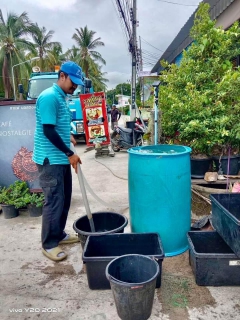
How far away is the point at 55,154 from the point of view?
254 cm

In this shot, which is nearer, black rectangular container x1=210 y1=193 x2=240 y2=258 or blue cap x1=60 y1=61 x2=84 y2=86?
black rectangular container x1=210 y1=193 x2=240 y2=258

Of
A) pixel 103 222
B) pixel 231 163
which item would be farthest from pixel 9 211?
pixel 231 163

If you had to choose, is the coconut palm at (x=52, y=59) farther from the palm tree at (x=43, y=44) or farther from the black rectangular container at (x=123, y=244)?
the black rectangular container at (x=123, y=244)

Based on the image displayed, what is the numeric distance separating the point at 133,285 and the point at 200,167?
2096 millimetres

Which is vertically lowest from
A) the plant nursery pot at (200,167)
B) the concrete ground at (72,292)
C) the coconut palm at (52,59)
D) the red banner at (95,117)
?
the concrete ground at (72,292)

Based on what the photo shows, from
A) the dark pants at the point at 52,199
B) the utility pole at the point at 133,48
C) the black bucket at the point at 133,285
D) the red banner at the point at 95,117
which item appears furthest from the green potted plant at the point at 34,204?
the utility pole at the point at 133,48

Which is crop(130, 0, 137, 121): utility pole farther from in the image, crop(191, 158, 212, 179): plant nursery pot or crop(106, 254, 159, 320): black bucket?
crop(106, 254, 159, 320): black bucket

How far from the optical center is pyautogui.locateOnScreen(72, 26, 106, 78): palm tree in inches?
1158

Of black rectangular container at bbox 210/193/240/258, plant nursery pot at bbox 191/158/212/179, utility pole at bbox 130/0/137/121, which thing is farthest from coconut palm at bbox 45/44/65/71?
black rectangular container at bbox 210/193/240/258

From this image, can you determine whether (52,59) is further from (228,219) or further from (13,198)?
(228,219)

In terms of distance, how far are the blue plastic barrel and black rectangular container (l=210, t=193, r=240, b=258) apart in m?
0.28

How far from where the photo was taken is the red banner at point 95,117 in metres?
7.38

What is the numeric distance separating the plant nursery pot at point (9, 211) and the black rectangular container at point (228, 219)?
8.15ft

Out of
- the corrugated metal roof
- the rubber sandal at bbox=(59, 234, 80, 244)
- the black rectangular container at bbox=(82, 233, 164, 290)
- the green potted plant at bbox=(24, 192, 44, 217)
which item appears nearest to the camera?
the black rectangular container at bbox=(82, 233, 164, 290)
